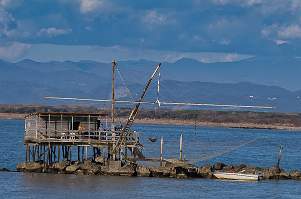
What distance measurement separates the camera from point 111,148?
8106 cm

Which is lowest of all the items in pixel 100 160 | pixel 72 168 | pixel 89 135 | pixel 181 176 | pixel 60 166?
pixel 181 176

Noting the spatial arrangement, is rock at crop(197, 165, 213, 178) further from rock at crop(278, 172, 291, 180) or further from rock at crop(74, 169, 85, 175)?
rock at crop(74, 169, 85, 175)

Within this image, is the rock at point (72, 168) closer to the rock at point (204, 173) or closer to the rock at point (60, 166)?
the rock at point (60, 166)

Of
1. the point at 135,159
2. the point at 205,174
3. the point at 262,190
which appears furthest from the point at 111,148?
the point at 262,190

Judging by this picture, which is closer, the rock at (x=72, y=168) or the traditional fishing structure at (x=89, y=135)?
the rock at (x=72, y=168)

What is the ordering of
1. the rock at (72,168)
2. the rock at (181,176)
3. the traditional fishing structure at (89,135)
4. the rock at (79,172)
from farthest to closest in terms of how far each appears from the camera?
1. the traditional fishing structure at (89,135)
2. the rock at (181,176)
3. the rock at (72,168)
4. the rock at (79,172)

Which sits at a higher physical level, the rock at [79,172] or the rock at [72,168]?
the rock at [72,168]

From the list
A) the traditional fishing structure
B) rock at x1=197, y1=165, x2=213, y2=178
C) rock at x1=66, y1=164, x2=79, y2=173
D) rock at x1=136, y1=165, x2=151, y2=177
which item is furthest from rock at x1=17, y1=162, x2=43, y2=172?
rock at x1=197, y1=165, x2=213, y2=178

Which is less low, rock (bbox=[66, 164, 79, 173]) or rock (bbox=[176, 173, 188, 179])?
rock (bbox=[66, 164, 79, 173])

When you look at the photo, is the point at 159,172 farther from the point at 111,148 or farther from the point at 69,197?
the point at 69,197

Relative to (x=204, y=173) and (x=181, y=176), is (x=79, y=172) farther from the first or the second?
(x=204, y=173)

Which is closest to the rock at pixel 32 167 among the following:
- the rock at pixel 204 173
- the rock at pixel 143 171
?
→ the rock at pixel 143 171

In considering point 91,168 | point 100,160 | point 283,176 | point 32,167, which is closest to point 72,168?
point 91,168

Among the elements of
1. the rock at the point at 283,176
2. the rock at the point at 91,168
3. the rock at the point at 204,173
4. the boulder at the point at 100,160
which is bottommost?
the rock at the point at 283,176
